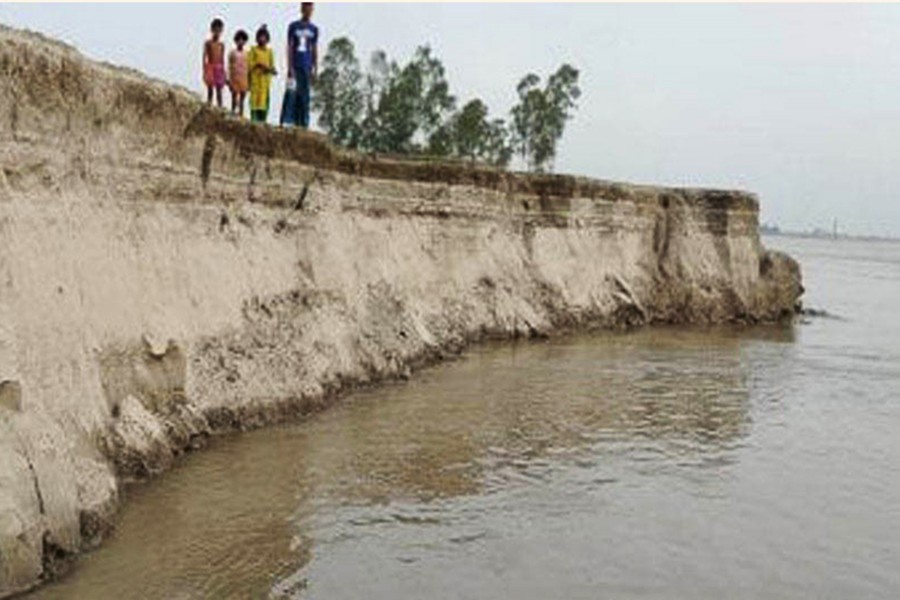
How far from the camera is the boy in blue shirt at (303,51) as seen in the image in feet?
50.8

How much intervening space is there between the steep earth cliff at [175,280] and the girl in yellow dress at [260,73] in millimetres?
1186

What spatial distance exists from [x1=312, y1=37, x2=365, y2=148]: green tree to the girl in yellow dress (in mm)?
29321

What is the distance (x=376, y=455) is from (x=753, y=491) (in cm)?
357

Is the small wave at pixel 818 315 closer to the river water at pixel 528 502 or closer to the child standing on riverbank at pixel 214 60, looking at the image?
the river water at pixel 528 502

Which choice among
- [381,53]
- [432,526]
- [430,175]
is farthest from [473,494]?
[381,53]

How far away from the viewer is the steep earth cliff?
7727 mm

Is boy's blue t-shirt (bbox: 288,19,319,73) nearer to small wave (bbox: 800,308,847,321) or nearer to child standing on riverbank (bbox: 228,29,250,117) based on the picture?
child standing on riverbank (bbox: 228,29,250,117)

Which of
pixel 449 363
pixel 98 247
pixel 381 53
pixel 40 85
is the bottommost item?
pixel 449 363

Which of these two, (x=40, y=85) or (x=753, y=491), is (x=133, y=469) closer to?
(x=40, y=85)

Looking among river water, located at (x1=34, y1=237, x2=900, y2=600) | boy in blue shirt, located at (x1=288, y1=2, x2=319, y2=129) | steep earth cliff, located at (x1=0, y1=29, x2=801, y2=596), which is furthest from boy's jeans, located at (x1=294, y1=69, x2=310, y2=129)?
river water, located at (x1=34, y1=237, x2=900, y2=600)

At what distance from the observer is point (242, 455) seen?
10305mm

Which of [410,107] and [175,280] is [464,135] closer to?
[410,107]

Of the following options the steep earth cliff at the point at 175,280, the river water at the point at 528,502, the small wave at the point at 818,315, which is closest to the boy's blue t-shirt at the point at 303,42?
the steep earth cliff at the point at 175,280

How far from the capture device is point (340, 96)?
45344 mm
